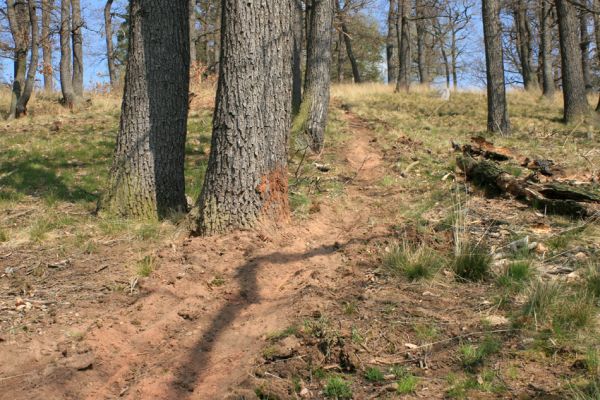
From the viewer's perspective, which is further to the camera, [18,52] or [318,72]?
[18,52]

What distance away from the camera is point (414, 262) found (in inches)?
181

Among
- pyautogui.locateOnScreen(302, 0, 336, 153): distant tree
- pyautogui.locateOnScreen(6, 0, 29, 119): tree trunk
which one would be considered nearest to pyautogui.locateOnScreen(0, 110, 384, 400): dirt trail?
pyautogui.locateOnScreen(302, 0, 336, 153): distant tree

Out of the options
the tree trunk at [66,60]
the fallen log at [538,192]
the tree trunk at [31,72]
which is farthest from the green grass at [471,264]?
the tree trunk at [66,60]

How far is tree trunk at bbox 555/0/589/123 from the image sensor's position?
1366 cm

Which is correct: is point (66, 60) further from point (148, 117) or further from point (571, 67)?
point (571, 67)

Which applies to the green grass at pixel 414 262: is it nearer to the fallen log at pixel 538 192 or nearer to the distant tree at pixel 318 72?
the fallen log at pixel 538 192

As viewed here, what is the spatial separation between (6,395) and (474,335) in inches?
117

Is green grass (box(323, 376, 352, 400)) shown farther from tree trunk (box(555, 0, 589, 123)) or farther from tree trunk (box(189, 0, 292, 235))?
tree trunk (box(555, 0, 589, 123))

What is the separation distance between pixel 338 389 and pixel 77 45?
19.6 metres

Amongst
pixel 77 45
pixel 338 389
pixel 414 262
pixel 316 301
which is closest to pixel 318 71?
pixel 414 262

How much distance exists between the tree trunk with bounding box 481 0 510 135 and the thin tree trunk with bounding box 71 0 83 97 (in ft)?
42.5

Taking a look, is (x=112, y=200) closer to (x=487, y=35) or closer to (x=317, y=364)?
(x=317, y=364)

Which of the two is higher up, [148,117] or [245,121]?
[148,117]

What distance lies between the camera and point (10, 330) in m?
4.07
